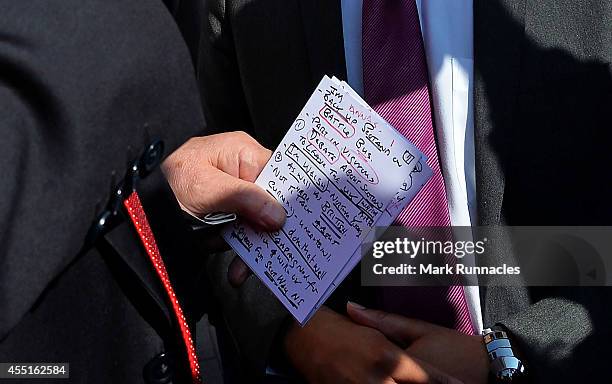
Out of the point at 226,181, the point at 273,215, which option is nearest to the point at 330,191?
the point at 273,215

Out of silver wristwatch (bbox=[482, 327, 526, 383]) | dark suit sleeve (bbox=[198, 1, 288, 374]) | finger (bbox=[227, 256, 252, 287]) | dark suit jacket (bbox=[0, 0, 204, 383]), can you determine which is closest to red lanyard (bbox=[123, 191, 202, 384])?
dark suit jacket (bbox=[0, 0, 204, 383])

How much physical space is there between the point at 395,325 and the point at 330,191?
32 centimetres

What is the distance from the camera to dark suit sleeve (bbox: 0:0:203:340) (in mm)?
780

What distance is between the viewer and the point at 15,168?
78 cm

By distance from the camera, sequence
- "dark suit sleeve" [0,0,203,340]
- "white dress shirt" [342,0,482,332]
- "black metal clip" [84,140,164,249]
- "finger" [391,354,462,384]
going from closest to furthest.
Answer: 1. "dark suit sleeve" [0,0,203,340]
2. "black metal clip" [84,140,164,249]
3. "finger" [391,354,462,384]
4. "white dress shirt" [342,0,482,332]

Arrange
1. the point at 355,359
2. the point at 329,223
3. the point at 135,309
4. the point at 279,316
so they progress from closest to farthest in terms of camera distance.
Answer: the point at 135,309 < the point at 329,223 < the point at 355,359 < the point at 279,316

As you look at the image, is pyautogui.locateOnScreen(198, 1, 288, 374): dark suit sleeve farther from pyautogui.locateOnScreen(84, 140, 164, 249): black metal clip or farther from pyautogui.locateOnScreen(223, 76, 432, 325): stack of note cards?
pyautogui.locateOnScreen(84, 140, 164, 249): black metal clip

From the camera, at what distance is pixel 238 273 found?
52.5 inches

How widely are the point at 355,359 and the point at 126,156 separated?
625 millimetres

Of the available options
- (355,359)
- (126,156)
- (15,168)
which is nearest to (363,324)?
(355,359)

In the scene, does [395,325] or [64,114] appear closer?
[64,114]

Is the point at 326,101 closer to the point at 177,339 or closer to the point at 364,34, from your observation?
the point at 364,34

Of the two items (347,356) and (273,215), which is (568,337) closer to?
(347,356)

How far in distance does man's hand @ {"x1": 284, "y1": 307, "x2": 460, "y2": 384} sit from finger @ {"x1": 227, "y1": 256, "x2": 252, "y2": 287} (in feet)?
0.55
